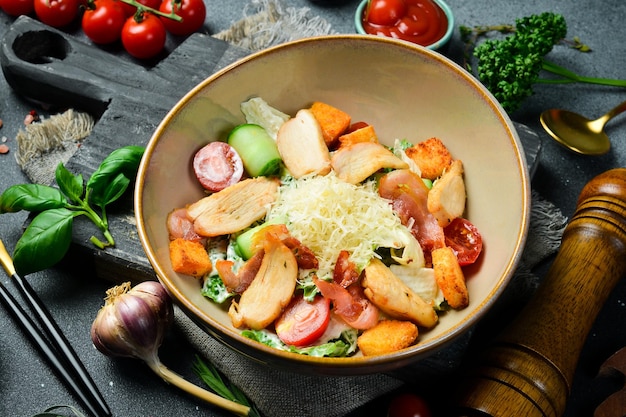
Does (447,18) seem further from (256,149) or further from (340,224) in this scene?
(340,224)

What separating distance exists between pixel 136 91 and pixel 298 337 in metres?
1.46

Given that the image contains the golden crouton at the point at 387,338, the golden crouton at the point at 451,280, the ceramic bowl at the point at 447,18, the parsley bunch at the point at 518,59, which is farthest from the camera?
the ceramic bowl at the point at 447,18

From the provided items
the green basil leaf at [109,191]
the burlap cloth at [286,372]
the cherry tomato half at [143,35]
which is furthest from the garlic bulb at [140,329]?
the cherry tomato half at [143,35]

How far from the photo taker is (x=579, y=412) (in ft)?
8.21

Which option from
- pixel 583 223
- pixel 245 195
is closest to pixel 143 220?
pixel 245 195

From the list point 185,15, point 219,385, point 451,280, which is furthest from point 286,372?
point 185,15

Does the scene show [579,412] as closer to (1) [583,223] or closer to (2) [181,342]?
(1) [583,223]

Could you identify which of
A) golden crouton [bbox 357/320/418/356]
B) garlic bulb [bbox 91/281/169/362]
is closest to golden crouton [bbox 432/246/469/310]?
golden crouton [bbox 357/320/418/356]

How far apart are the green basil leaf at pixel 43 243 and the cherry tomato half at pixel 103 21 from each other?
4.13 feet

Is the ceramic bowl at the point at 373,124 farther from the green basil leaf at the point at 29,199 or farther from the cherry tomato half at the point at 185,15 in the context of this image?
the cherry tomato half at the point at 185,15

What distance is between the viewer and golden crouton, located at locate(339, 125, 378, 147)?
8.32 ft

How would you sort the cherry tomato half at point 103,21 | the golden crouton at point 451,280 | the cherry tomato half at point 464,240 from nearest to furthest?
the golden crouton at point 451,280, the cherry tomato half at point 464,240, the cherry tomato half at point 103,21

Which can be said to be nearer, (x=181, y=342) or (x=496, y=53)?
(x=181, y=342)

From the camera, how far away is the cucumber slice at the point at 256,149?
2.45 meters
